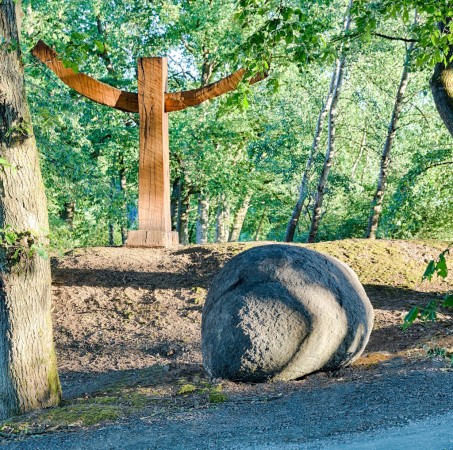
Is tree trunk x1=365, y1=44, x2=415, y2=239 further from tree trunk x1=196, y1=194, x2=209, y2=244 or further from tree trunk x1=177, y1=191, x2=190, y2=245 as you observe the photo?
tree trunk x1=177, y1=191, x2=190, y2=245

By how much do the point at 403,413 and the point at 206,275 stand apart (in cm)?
561

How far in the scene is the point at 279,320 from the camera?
6.01 meters

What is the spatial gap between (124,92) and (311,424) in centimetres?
694

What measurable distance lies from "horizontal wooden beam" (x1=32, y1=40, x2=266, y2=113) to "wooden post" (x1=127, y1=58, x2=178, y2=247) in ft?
0.66

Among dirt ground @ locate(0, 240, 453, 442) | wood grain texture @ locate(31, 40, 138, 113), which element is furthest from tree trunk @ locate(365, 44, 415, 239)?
wood grain texture @ locate(31, 40, 138, 113)

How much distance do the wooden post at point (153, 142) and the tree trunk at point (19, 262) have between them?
4.31 m

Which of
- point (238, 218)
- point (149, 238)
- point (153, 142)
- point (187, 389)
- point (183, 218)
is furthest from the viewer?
point (238, 218)

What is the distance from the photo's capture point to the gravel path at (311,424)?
4391 mm

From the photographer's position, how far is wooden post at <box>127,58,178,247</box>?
10086 mm

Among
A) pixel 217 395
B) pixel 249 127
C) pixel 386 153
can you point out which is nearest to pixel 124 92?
pixel 217 395

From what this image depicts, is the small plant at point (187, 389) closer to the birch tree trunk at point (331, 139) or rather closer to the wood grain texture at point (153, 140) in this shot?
the wood grain texture at point (153, 140)

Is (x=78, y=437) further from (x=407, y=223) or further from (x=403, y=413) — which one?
(x=407, y=223)

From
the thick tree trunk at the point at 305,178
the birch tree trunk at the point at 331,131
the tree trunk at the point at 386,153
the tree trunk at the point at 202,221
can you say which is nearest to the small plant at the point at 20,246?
the birch tree trunk at the point at 331,131

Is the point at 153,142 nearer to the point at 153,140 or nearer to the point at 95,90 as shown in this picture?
the point at 153,140
